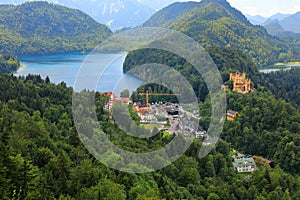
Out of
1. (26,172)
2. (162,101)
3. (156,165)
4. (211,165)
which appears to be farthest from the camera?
(162,101)

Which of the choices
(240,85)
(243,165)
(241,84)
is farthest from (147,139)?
(241,84)

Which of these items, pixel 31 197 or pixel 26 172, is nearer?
pixel 31 197

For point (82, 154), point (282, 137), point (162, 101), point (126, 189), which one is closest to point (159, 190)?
point (126, 189)

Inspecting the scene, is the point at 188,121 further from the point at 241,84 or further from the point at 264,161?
the point at 241,84

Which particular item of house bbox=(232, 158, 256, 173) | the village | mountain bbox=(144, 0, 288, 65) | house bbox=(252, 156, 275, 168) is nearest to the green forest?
house bbox=(252, 156, 275, 168)

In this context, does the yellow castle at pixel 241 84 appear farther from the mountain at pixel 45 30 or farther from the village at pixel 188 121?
the mountain at pixel 45 30

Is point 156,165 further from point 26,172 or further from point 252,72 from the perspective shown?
point 252,72

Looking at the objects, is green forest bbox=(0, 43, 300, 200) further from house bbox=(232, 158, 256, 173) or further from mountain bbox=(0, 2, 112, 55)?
mountain bbox=(0, 2, 112, 55)
